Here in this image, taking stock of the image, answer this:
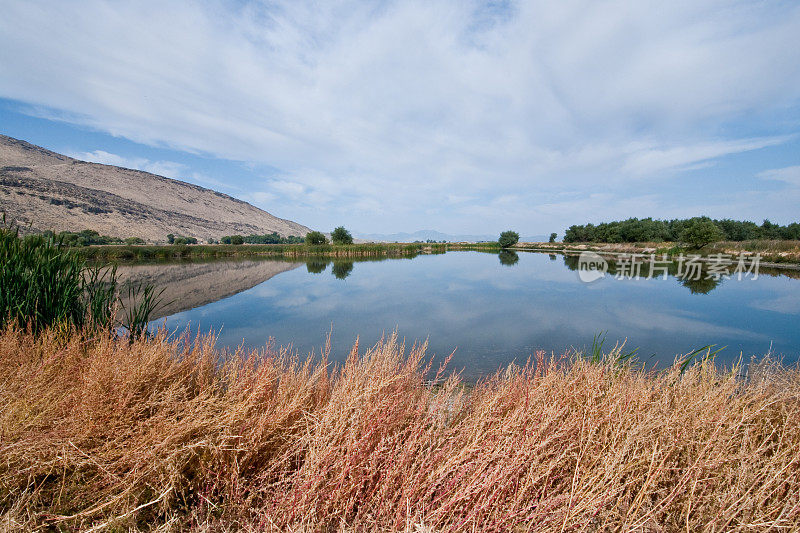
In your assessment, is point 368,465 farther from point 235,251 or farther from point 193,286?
point 235,251

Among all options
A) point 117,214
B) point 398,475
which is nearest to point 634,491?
point 398,475

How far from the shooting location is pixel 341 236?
195 ft

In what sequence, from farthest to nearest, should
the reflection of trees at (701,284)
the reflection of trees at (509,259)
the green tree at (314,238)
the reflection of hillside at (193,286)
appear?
the green tree at (314,238), the reflection of trees at (509,259), the reflection of trees at (701,284), the reflection of hillside at (193,286)

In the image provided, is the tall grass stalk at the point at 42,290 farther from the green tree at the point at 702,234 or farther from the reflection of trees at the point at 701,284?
the green tree at the point at 702,234

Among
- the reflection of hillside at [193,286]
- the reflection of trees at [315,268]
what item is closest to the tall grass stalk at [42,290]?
the reflection of hillside at [193,286]

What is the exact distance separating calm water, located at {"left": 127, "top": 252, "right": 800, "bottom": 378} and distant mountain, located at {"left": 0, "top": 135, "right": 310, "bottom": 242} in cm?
3549

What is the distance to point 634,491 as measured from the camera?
2.42m

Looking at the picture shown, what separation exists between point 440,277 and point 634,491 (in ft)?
80.5

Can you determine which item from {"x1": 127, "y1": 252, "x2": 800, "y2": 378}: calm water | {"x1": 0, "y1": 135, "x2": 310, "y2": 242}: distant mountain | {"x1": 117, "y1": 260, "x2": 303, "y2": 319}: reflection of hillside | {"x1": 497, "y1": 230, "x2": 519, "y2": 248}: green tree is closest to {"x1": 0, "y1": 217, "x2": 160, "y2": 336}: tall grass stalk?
{"x1": 127, "y1": 252, "x2": 800, "y2": 378}: calm water

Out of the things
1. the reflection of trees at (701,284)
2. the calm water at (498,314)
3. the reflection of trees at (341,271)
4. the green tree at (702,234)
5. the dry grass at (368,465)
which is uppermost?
the green tree at (702,234)

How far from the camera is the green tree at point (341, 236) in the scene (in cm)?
5900

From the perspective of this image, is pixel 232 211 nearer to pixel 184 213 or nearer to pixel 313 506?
pixel 184 213

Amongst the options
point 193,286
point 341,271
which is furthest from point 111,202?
point 341,271

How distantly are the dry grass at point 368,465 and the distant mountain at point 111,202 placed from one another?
46.3m
